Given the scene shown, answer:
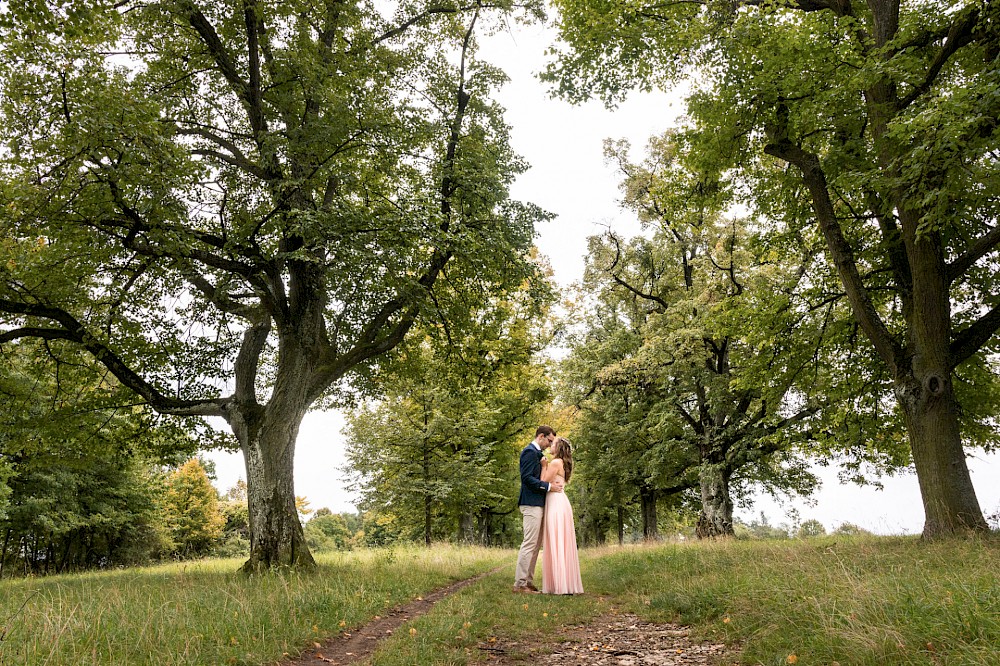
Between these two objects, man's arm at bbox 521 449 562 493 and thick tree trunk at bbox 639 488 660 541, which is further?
thick tree trunk at bbox 639 488 660 541

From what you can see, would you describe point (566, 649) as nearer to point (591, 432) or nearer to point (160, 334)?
point (160, 334)

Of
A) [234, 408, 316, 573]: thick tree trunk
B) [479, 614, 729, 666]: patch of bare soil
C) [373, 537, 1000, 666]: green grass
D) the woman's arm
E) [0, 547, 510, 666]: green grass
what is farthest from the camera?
[234, 408, 316, 573]: thick tree trunk

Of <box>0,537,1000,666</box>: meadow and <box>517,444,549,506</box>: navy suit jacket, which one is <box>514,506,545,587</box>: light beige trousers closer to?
<box>517,444,549,506</box>: navy suit jacket

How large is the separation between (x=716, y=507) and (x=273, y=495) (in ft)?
48.5

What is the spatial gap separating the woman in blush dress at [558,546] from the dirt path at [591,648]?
5.78 feet

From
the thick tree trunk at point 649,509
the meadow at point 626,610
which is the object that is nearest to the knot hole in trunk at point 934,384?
the meadow at point 626,610

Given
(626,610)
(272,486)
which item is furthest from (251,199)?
(626,610)

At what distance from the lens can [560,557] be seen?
28.4ft

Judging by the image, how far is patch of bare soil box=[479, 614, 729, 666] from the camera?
4.97 meters

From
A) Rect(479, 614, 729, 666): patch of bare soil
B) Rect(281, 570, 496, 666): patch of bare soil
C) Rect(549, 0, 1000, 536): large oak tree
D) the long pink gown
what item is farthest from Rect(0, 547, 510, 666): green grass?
Rect(549, 0, 1000, 536): large oak tree

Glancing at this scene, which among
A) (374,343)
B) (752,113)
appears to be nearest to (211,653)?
(374,343)

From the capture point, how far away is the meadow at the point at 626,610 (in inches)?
159

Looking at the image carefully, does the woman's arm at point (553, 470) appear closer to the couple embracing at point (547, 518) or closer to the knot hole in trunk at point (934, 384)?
the couple embracing at point (547, 518)

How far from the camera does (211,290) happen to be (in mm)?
12594
